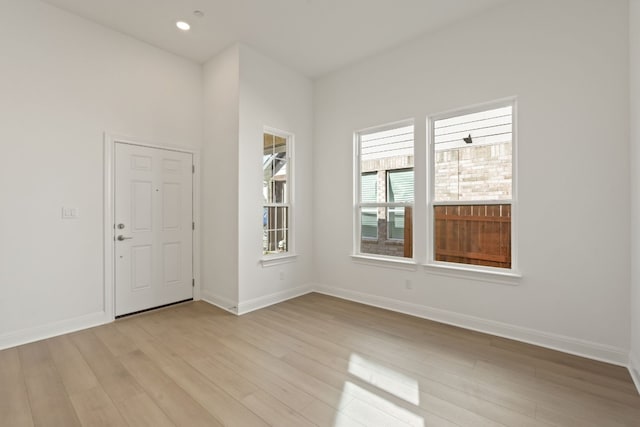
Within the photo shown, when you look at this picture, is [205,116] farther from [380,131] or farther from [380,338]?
[380,338]

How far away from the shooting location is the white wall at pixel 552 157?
2518mm

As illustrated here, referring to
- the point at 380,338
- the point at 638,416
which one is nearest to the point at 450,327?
the point at 380,338

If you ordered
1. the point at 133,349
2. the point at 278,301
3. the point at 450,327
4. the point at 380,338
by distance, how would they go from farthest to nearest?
the point at 278,301
the point at 450,327
the point at 380,338
the point at 133,349

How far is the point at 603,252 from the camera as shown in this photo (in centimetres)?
256

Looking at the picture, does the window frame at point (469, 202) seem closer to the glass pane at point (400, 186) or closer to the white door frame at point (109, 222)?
the glass pane at point (400, 186)

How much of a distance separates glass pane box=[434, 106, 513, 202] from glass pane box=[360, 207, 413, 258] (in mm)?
537

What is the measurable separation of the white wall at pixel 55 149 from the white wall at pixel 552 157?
3.48 meters

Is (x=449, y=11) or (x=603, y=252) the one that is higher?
(x=449, y=11)

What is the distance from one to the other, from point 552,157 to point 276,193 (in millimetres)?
3175

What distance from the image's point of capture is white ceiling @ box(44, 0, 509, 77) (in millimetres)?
3059

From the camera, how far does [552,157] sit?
9.11 ft

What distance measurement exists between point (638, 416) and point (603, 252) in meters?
1.23

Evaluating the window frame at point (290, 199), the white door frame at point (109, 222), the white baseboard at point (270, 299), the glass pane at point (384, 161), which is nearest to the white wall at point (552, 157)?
the glass pane at point (384, 161)

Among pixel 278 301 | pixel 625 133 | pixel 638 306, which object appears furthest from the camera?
pixel 278 301
